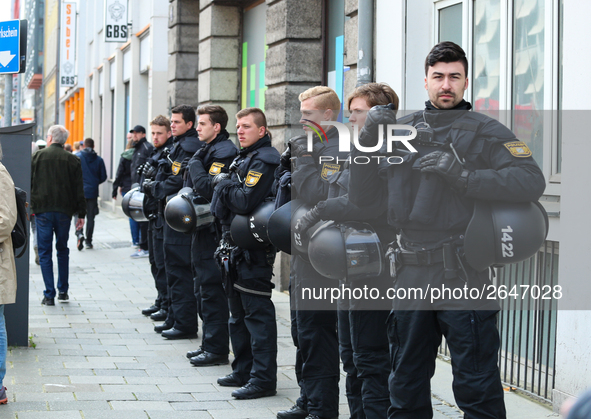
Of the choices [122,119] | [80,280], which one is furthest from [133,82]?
[80,280]

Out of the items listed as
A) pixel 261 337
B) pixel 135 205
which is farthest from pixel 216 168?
pixel 135 205

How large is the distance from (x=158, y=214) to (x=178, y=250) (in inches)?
23.6

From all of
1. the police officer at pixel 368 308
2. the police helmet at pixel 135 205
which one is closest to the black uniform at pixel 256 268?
the police officer at pixel 368 308

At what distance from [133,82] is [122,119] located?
2.98m

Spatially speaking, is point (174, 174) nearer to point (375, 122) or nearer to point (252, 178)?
A: point (252, 178)

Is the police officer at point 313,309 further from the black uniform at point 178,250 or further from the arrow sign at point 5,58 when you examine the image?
the arrow sign at point 5,58

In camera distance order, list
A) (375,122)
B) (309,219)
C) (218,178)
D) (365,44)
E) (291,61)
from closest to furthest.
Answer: (375,122), (309,219), (218,178), (365,44), (291,61)

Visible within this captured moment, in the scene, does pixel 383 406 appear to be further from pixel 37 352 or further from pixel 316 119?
pixel 37 352

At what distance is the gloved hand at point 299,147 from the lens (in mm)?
4531

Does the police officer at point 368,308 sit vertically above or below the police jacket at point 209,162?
below

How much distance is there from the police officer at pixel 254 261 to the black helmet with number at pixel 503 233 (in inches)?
→ 85.4

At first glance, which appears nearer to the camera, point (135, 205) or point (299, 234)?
point (299, 234)

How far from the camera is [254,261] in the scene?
549 centimetres

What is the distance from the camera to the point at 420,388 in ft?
11.8
